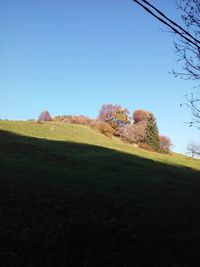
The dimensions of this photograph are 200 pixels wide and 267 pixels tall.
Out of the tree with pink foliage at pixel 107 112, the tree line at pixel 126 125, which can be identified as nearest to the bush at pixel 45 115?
the tree line at pixel 126 125

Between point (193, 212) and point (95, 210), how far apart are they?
4.48 metres

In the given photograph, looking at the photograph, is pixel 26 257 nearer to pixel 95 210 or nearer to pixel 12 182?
pixel 95 210

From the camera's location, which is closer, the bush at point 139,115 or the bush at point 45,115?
the bush at point 139,115

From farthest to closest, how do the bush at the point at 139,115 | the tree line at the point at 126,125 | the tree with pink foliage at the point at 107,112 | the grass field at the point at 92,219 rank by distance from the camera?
the bush at the point at 139,115, the tree with pink foliage at the point at 107,112, the tree line at the point at 126,125, the grass field at the point at 92,219

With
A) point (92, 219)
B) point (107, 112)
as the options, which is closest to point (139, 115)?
point (107, 112)

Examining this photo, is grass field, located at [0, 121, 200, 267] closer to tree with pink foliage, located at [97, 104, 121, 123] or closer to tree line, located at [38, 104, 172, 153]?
tree line, located at [38, 104, 172, 153]

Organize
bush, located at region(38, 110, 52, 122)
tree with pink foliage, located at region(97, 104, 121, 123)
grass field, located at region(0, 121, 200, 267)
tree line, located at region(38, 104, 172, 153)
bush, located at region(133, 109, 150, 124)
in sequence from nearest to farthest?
grass field, located at region(0, 121, 200, 267)
tree line, located at region(38, 104, 172, 153)
tree with pink foliage, located at region(97, 104, 121, 123)
bush, located at region(133, 109, 150, 124)
bush, located at region(38, 110, 52, 122)

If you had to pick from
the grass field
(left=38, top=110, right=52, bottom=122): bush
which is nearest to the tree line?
(left=38, top=110, right=52, bottom=122): bush

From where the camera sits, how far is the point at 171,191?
835 inches

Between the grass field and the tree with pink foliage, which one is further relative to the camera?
the tree with pink foliage

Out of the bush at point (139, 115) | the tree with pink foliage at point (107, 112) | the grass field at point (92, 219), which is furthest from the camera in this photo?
the bush at point (139, 115)

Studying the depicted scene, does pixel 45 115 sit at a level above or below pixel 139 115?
below

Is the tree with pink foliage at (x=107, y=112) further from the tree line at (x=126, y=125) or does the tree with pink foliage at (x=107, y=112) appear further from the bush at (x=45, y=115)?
the bush at (x=45, y=115)

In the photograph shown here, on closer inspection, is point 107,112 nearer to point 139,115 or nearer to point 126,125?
point 139,115
